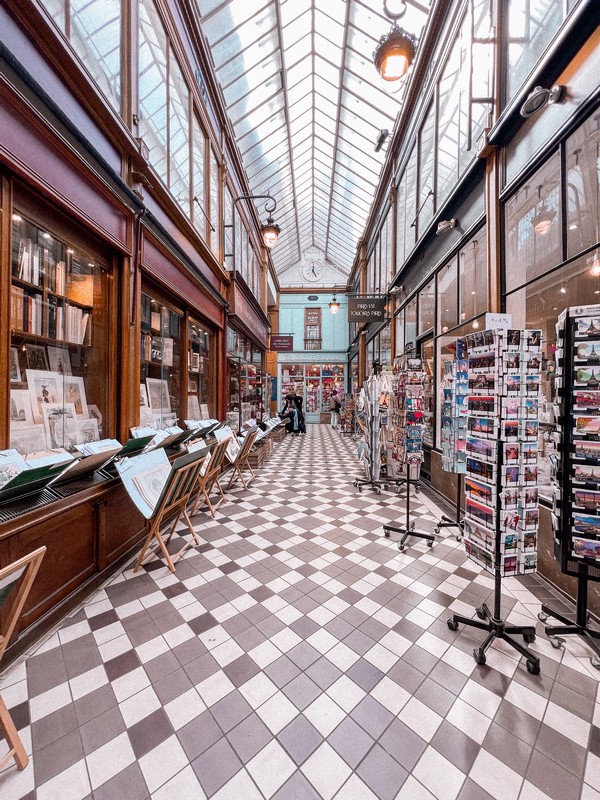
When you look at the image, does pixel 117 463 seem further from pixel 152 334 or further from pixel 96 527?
pixel 152 334

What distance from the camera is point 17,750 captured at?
1.27 m

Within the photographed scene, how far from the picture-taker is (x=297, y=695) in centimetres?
161

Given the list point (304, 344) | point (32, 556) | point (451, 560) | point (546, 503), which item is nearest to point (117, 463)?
point (32, 556)

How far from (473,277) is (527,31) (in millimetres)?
2061

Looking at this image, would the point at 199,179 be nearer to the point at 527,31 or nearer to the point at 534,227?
the point at 527,31

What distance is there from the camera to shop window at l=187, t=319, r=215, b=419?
17.0 feet

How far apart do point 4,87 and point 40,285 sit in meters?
1.12

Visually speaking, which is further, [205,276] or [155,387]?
[205,276]

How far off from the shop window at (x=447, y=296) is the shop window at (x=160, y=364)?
385 centimetres

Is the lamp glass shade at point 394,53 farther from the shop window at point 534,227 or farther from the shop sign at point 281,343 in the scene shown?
the shop sign at point 281,343

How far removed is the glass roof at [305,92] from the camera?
5.82 meters

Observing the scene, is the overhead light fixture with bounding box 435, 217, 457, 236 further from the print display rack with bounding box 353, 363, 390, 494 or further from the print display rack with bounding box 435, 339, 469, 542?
the print display rack with bounding box 353, 363, 390, 494

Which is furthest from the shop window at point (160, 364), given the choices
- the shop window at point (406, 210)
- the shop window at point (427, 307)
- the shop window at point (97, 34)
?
the shop window at point (406, 210)

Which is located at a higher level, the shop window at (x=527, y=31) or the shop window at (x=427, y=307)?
the shop window at (x=527, y=31)
